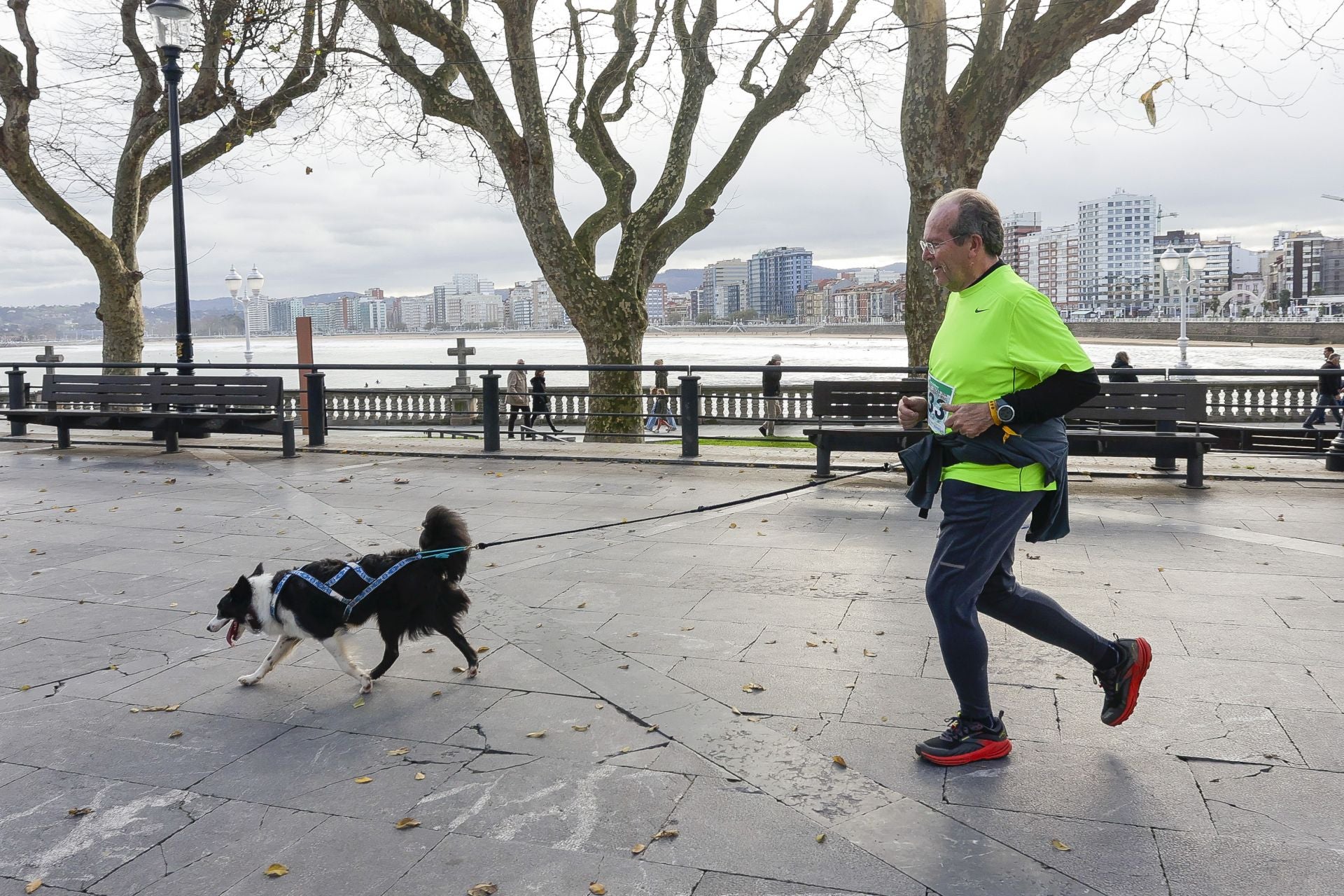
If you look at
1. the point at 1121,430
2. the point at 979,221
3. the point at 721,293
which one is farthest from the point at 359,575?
the point at 721,293

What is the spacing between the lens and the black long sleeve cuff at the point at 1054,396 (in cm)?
332

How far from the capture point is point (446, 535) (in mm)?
4297

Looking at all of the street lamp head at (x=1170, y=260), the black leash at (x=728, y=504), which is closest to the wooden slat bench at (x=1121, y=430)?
the black leash at (x=728, y=504)

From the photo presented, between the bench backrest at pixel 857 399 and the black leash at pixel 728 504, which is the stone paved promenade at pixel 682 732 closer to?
the black leash at pixel 728 504

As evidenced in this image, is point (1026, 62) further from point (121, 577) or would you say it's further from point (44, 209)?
point (44, 209)

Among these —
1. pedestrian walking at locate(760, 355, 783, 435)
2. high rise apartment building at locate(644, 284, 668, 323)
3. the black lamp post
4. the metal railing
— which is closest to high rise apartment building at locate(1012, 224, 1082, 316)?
high rise apartment building at locate(644, 284, 668, 323)

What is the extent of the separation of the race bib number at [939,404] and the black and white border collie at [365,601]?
193 cm

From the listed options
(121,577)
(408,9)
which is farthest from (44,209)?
(121,577)

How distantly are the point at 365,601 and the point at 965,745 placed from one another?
2.41 meters

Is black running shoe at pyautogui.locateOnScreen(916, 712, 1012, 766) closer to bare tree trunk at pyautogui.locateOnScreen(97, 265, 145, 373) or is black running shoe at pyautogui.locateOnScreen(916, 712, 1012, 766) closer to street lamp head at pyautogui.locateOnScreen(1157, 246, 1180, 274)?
bare tree trunk at pyautogui.locateOnScreen(97, 265, 145, 373)

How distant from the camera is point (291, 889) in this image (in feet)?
9.45

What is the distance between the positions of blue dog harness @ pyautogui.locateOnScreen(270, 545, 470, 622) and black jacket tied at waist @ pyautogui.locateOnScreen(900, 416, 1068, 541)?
1.87 m

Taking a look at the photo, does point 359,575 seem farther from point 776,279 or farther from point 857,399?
point 776,279

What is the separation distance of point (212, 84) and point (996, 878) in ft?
64.0
